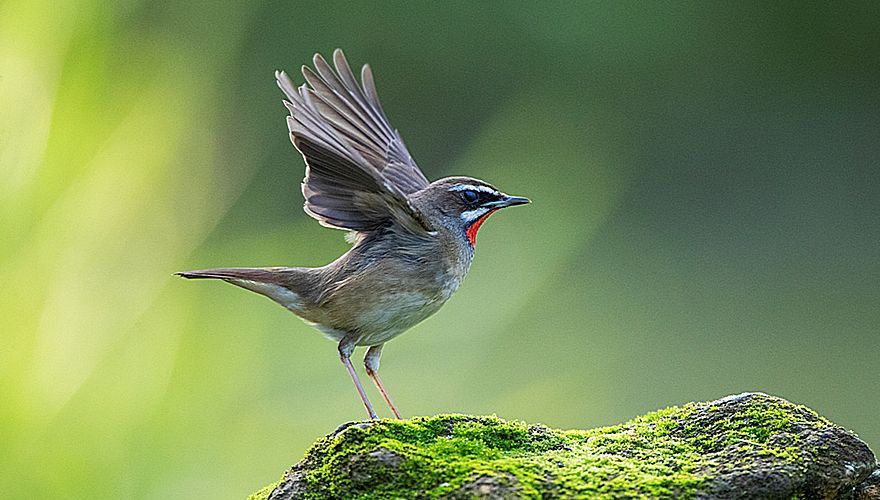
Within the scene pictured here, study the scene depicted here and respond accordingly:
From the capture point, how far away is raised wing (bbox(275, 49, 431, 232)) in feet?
11.2

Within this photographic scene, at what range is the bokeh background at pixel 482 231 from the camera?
3717 mm

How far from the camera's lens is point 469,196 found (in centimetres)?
396

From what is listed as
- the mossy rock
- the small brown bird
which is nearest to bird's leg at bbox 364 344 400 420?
the small brown bird

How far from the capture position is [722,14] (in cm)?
948

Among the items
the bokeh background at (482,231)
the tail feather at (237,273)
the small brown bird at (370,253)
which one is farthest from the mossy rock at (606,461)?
the bokeh background at (482,231)

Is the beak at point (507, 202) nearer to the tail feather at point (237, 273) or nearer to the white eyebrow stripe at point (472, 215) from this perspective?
the white eyebrow stripe at point (472, 215)

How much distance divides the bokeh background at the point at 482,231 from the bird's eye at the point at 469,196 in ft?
1.85

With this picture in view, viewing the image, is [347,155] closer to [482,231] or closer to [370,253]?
[370,253]

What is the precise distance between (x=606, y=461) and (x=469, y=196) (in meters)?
1.39

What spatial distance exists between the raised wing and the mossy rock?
2.69 ft

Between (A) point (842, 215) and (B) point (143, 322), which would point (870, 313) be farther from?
(B) point (143, 322)

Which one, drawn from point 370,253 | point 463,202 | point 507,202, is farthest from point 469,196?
point 370,253

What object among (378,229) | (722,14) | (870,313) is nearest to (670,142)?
(722,14)

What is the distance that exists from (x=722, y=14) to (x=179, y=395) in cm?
697
